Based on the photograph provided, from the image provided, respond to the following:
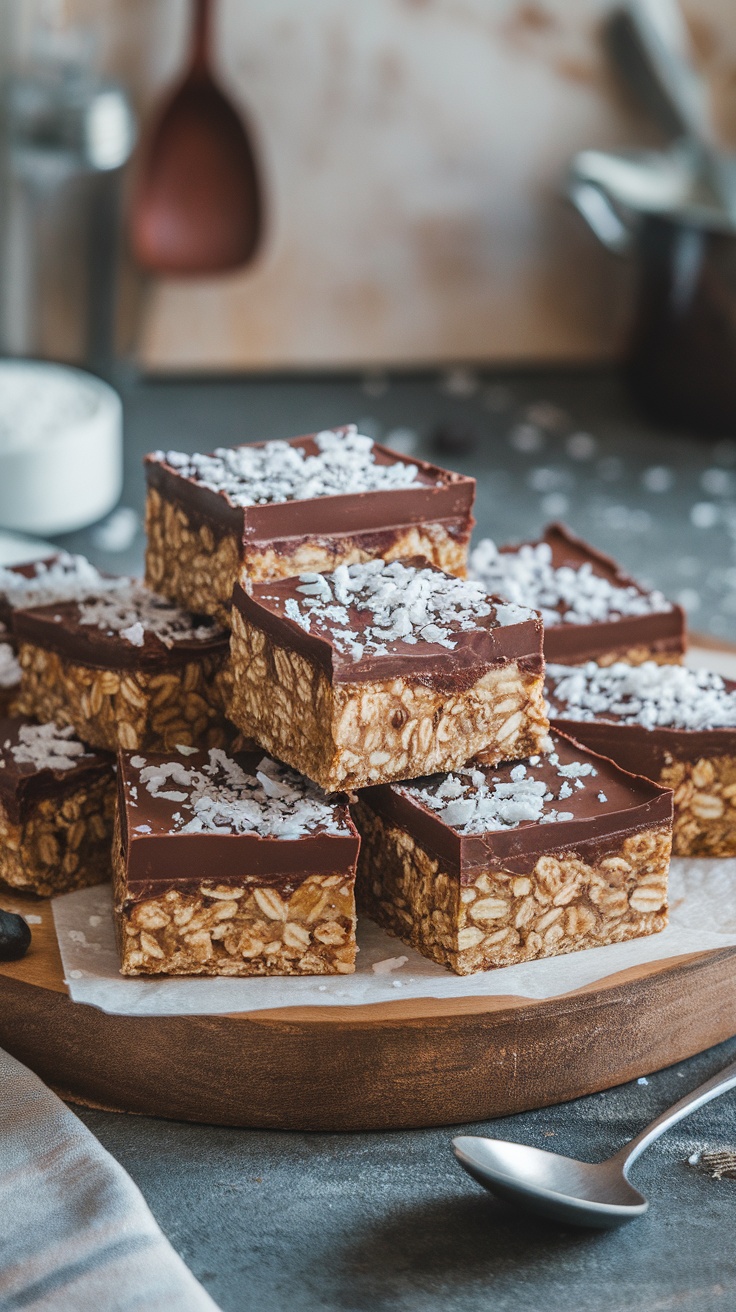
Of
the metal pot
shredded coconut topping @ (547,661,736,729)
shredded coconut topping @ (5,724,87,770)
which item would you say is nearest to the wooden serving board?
shredded coconut topping @ (5,724,87,770)

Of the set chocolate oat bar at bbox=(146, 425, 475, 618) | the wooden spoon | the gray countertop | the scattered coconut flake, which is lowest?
the gray countertop

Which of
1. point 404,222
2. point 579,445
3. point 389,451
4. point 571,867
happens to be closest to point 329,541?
point 389,451

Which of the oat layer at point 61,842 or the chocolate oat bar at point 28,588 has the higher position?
the chocolate oat bar at point 28,588

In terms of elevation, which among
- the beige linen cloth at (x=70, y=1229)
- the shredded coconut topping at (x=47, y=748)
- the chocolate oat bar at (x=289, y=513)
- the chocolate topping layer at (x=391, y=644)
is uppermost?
the chocolate oat bar at (x=289, y=513)

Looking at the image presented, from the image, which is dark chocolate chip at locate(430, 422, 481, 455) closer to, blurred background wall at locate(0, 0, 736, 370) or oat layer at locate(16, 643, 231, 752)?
blurred background wall at locate(0, 0, 736, 370)

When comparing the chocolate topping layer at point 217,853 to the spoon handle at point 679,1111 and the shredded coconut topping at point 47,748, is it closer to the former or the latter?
the shredded coconut topping at point 47,748

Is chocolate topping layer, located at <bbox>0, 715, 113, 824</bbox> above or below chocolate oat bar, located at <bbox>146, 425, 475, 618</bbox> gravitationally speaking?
below

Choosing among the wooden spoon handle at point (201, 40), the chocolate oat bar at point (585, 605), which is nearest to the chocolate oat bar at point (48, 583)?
the chocolate oat bar at point (585, 605)
